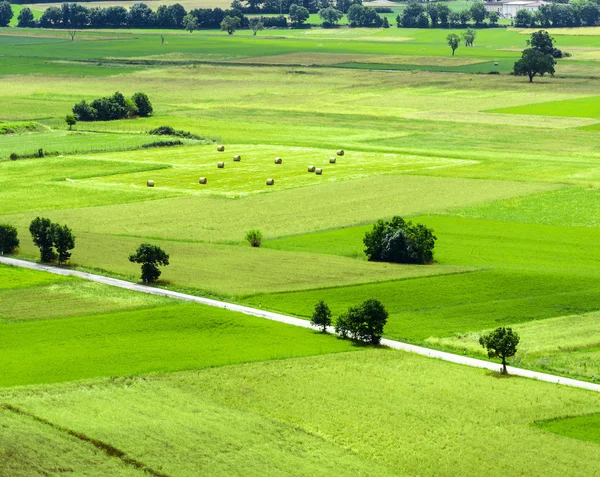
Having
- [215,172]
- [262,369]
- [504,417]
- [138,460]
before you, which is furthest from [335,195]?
Result: [138,460]

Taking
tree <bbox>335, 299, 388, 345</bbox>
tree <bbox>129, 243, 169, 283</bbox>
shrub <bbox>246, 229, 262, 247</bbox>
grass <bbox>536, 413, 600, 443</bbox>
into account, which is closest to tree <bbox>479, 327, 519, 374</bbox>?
tree <bbox>335, 299, 388, 345</bbox>

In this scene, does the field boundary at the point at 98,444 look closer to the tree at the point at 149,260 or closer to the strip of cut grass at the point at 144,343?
the strip of cut grass at the point at 144,343

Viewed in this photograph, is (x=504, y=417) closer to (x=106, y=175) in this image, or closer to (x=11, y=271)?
(x=11, y=271)

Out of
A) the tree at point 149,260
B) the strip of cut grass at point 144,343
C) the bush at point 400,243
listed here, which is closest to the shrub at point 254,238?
the bush at point 400,243

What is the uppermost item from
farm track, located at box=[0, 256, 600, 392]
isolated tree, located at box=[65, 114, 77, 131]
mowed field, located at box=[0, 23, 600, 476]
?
isolated tree, located at box=[65, 114, 77, 131]

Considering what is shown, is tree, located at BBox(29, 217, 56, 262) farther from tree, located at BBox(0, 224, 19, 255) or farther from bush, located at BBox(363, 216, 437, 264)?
bush, located at BBox(363, 216, 437, 264)

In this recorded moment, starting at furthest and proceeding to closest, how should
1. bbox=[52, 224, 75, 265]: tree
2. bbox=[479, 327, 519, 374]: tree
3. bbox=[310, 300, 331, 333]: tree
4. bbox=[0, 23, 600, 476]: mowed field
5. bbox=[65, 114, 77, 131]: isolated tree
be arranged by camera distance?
bbox=[65, 114, 77, 131]: isolated tree → bbox=[52, 224, 75, 265]: tree → bbox=[310, 300, 331, 333]: tree → bbox=[479, 327, 519, 374]: tree → bbox=[0, 23, 600, 476]: mowed field

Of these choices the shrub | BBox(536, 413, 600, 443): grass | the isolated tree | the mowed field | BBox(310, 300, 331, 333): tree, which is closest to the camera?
the mowed field
